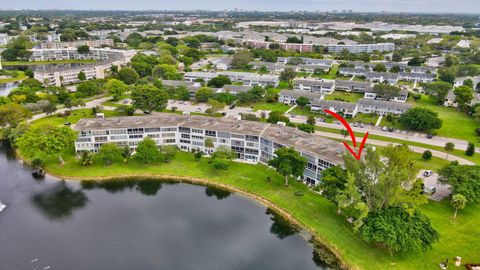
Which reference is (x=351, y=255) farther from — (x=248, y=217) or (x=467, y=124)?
(x=467, y=124)

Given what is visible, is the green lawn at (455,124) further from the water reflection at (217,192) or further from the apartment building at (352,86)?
the water reflection at (217,192)

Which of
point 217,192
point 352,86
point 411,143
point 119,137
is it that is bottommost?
point 217,192

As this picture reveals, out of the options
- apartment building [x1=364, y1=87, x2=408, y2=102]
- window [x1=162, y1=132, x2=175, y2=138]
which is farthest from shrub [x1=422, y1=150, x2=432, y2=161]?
window [x1=162, y1=132, x2=175, y2=138]

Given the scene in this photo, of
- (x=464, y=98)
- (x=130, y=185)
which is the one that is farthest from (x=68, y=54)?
(x=464, y=98)

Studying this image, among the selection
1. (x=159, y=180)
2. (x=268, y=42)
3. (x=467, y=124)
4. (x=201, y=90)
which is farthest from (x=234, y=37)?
(x=159, y=180)

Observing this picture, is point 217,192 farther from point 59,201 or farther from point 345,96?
point 345,96

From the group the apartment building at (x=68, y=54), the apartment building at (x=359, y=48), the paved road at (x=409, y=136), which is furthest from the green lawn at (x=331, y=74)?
the apartment building at (x=68, y=54)
